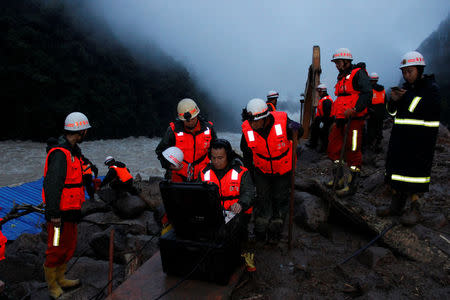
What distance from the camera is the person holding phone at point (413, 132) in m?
3.33

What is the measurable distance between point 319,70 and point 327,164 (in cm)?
355

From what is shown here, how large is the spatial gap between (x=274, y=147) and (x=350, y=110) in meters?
1.42

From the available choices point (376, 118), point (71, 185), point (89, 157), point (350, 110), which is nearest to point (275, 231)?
point (350, 110)

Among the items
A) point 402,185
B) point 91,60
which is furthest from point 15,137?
point 402,185

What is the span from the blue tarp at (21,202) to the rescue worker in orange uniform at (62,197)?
4039 mm

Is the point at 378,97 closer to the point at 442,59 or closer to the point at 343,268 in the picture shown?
the point at 343,268

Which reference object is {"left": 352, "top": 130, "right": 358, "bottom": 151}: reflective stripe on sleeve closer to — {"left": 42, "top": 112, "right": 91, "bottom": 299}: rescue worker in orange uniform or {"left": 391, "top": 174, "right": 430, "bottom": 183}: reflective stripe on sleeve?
{"left": 391, "top": 174, "right": 430, "bottom": 183}: reflective stripe on sleeve

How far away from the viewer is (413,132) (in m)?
3.45

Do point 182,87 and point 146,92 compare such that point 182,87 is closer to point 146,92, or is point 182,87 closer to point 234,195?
point 146,92

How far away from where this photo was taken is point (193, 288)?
9.06ft

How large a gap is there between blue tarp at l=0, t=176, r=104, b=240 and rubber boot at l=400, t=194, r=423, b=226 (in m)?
7.63

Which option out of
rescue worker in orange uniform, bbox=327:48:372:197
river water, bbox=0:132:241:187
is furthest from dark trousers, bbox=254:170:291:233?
river water, bbox=0:132:241:187

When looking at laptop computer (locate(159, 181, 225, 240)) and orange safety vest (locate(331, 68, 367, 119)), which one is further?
orange safety vest (locate(331, 68, 367, 119))

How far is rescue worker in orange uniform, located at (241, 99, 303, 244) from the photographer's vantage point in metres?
3.63
